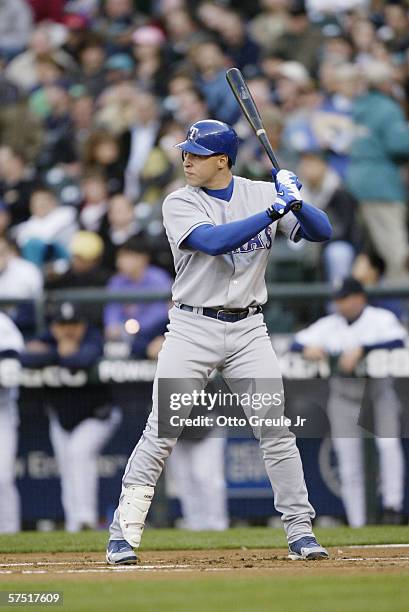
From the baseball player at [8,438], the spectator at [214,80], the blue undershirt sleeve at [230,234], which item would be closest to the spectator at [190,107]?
the spectator at [214,80]

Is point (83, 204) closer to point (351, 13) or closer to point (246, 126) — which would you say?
point (246, 126)

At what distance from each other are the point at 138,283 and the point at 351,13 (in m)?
4.82

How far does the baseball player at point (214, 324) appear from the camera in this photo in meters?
6.46

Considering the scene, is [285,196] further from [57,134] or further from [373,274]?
[57,134]

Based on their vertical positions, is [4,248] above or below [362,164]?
below

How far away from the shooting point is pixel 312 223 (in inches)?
252

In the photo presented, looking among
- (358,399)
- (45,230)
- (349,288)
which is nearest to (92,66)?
(45,230)

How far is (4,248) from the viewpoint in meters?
10.9

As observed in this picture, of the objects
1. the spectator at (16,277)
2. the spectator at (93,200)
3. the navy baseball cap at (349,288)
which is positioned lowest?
the navy baseball cap at (349,288)

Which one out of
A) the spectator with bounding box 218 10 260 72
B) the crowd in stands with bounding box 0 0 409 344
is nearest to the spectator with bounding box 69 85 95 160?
the crowd in stands with bounding box 0 0 409 344

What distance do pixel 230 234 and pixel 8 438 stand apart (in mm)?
4372

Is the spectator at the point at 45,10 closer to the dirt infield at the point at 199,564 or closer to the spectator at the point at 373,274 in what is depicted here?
the spectator at the point at 373,274

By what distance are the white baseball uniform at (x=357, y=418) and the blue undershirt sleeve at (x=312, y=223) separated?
336 cm

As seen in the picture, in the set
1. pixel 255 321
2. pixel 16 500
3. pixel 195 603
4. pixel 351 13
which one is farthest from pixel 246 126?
pixel 195 603
